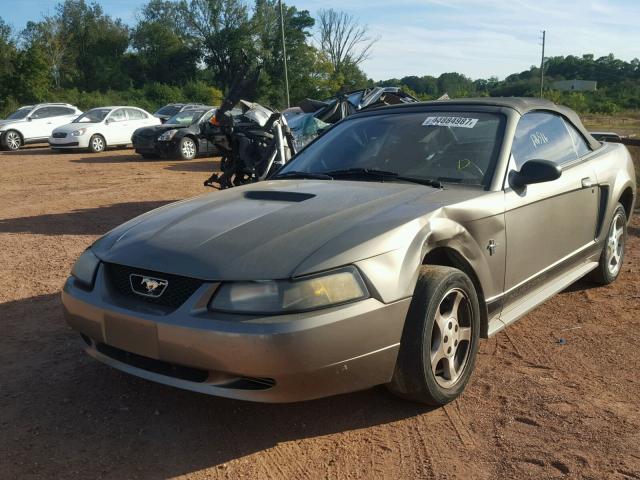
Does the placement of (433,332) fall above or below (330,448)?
above

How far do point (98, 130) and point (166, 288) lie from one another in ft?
63.5

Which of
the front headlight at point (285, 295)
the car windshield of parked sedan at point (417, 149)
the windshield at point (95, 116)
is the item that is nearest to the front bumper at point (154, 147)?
the windshield at point (95, 116)

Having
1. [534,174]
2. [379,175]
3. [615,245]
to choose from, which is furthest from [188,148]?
[534,174]

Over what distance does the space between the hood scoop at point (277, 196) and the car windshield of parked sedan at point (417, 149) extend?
495 mm

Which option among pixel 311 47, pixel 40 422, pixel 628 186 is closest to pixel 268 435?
pixel 40 422

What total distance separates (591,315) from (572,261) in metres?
0.49

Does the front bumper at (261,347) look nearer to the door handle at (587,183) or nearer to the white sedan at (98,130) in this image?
the door handle at (587,183)

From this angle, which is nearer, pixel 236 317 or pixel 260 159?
pixel 236 317

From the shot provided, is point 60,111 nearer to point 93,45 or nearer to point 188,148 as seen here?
point 188,148

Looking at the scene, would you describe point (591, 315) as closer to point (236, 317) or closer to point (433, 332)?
point (433, 332)

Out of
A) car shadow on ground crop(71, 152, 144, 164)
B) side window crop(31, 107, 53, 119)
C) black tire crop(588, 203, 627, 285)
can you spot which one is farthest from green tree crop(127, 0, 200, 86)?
black tire crop(588, 203, 627, 285)

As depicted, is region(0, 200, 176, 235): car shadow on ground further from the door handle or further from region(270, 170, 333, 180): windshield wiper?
the door handle

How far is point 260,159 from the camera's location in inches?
335

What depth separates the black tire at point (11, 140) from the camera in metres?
21.9
